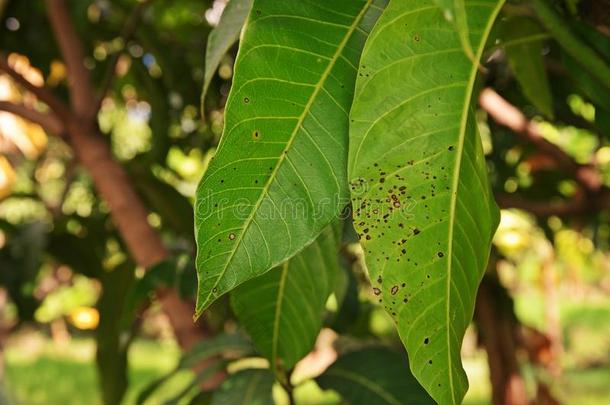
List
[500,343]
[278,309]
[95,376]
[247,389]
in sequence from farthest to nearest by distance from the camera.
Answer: [95,376] < [500,343] < [247,389] < [278,309]

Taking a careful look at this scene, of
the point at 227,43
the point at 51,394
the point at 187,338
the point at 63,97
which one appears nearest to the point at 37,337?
the point at 51,394

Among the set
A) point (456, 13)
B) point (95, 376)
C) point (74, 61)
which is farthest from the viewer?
point (95, 376)

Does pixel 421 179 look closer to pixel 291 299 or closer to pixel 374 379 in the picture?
pixel 291 299

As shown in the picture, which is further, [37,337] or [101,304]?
[37,337]

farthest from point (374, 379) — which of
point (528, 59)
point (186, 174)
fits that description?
point (186, 174)

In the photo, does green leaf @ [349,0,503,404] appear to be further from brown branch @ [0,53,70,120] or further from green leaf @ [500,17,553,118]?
brown branch @ [0,53,70,120]

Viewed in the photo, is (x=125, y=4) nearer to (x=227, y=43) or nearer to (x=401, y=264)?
(x=227, y=43)
